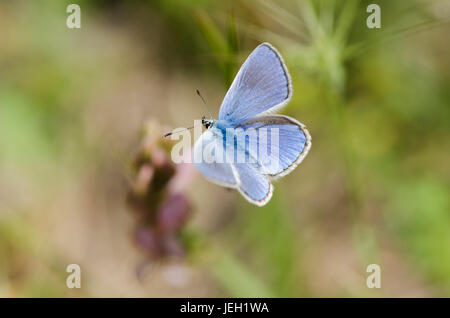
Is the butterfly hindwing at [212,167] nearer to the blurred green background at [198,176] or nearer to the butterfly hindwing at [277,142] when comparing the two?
the butterfly hindwing at [277,142]

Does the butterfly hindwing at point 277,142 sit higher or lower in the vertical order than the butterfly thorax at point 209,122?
lower

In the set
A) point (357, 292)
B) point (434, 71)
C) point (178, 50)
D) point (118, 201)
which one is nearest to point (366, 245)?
point (357, 292)

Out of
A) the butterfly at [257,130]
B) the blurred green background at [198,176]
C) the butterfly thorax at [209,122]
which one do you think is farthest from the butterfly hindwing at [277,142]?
the blurred green background at [198,176]

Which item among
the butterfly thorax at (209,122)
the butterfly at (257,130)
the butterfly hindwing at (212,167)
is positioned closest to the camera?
the butterfly hindwing at (212,167)

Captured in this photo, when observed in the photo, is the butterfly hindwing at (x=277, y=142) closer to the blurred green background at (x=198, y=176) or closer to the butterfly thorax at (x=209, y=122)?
the butterfly thorax at (x=209, y=122)

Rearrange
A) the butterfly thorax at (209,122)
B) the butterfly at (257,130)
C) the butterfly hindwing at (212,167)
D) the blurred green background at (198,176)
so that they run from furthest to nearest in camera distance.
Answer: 1. the blurred green background at (198,176)
2. the butterfly thorax at (209,122)
3. the butterfly at (257,130)
4. the butterfly hindwing at (212,167)

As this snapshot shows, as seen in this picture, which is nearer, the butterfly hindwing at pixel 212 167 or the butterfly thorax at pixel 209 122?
the butterfly hindwing at pixel 212 167
